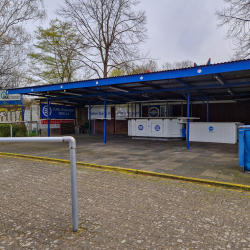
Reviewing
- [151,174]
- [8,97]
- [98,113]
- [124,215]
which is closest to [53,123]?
[8,97]

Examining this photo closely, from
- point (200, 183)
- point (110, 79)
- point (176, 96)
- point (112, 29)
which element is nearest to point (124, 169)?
point (200, 183)

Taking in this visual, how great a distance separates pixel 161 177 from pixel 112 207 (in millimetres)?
2038

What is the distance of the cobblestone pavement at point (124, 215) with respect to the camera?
245 cm

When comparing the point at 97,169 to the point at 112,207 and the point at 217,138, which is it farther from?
the point at 217,138

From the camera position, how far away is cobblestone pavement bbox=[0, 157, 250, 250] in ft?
8.02

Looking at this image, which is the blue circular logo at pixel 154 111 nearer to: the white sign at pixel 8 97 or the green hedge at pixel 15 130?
the green hedge at pixel 15 130

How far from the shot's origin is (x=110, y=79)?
948 centimetres

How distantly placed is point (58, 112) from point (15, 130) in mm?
4130

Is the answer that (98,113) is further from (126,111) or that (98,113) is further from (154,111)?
(154,111)

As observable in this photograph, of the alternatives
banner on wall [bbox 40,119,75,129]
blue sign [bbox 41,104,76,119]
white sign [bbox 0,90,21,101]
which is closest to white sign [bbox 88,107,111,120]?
blue sign [bbox 41,104,76,119]

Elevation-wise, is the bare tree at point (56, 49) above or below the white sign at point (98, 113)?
above

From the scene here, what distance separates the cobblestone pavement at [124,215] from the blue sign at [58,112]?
37.1 feet

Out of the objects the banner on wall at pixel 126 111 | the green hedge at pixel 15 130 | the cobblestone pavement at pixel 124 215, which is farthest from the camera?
the banner on wall at pixel 126 111

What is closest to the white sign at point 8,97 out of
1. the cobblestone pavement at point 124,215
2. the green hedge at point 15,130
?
the green hedge at point 15,130
